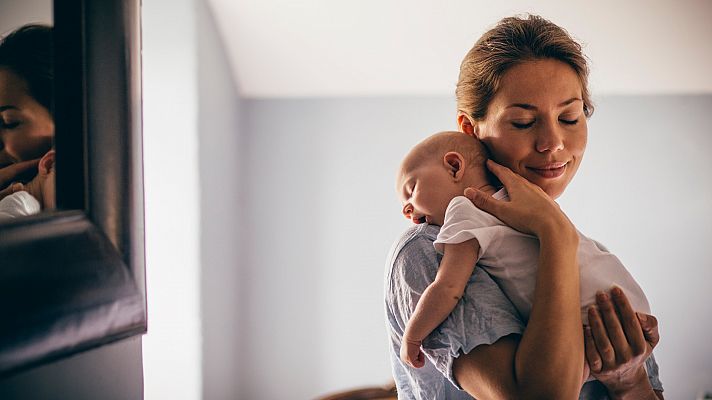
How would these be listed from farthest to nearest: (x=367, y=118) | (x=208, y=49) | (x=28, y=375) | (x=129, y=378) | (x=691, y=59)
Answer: (x=367, y=118), (x=208, y=49), (x=691, y=59), (x=129, y=378), (x=28, y=375)

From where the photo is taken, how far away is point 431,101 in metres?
2.62

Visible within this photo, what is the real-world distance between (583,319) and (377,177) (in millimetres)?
1736

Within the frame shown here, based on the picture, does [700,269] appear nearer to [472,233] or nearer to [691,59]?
[691,59]

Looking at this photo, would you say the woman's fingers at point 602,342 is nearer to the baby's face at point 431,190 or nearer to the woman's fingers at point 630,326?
the woman's fingers at point 630,326

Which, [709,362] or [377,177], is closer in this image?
[709,362]

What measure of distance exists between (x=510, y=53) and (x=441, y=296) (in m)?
0.43

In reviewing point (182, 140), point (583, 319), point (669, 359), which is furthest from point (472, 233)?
point (669, 359)

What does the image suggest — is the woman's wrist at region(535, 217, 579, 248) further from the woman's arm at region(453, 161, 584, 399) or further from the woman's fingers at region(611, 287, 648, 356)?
the woman's fingers at region(611, 287, 648, 356)

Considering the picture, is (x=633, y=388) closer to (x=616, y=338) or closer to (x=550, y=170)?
(x=616, y=338)

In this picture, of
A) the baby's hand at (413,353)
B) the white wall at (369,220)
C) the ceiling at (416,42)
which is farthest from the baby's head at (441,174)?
the white wall at (369,220)

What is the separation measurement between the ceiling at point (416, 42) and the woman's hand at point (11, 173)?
1.82 m

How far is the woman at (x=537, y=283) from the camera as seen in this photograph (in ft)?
2.92

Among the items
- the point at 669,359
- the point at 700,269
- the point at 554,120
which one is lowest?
the point at 669,359

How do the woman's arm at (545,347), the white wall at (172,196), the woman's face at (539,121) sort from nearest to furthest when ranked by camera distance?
the woman's arm at (545,347), the woman's face at (539,121), the white wall at (172,196)
